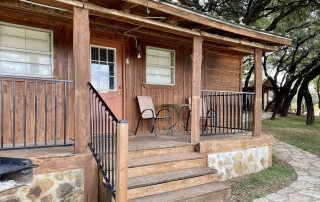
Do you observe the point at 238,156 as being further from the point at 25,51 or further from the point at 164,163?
the point at 25,51

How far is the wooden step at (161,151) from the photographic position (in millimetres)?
3510

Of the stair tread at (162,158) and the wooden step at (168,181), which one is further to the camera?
the stair tread at (162,158)

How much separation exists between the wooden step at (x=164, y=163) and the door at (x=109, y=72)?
5.41ft

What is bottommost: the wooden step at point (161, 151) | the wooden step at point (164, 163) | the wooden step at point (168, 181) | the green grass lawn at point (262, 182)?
the green grass lawn at point (262, 182)

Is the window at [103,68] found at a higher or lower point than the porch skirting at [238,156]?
higher

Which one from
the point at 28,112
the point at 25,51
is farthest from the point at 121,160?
the point at 25,51

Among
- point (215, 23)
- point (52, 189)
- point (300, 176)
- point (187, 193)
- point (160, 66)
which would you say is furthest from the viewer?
point (160, 66)

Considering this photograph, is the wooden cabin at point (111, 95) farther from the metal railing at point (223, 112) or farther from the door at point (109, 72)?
the metal railing at point (223, 112)

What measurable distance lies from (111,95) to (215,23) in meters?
2.28

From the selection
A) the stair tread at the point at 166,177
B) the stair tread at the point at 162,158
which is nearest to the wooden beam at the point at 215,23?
the stair tread at the point at 162,158

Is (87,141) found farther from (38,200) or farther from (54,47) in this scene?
(54,47)

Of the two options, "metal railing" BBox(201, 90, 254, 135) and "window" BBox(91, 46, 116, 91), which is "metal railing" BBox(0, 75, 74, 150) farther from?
"metal railing" BBox(201, 90, 254, 135)

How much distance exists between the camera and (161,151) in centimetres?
375

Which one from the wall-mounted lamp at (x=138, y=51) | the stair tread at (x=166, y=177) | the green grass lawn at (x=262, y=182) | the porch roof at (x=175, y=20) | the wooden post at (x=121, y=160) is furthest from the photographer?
the wall-mounted lamp at (x=138, y=51)
